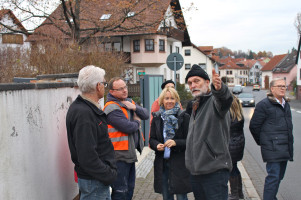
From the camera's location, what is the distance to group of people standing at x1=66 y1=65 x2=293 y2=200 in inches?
113

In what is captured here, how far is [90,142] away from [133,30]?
13.8 meters

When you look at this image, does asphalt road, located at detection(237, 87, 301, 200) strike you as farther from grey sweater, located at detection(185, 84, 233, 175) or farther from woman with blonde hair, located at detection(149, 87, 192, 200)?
grey sweater, located at detection(185, 84, 233, 175)

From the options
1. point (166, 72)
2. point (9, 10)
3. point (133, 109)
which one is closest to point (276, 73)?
point (166, 72)

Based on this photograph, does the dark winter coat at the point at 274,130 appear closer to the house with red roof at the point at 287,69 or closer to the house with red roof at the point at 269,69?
the house with red roof at the point at 287,69

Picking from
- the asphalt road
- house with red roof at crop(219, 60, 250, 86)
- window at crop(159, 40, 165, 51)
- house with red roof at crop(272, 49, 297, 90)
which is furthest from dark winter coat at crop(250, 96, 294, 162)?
house with red roof at crop(219, 60, 250, 86)

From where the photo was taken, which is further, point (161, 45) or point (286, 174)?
point (161, 45)

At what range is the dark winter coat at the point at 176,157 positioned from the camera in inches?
163

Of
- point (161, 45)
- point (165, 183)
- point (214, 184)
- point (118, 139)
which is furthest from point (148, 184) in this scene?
point (161, 45)

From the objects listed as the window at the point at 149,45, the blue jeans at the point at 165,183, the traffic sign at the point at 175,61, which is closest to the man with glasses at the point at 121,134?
the blue jeans at the point at 165,183

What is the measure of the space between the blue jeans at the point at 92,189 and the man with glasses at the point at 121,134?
859 mm

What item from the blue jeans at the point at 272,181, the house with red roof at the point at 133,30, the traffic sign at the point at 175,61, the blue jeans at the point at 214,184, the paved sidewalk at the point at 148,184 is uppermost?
the house with red roof at the point at 133,30

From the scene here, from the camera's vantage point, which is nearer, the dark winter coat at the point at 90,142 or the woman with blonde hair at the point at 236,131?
the dark winter coat at the point at 90,142

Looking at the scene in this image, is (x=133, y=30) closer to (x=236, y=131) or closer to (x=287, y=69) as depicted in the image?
(x=236, y=131)

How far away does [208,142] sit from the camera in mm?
3078
